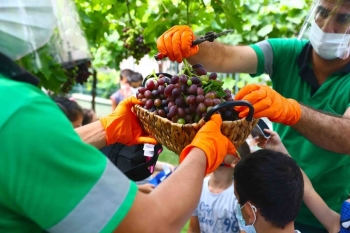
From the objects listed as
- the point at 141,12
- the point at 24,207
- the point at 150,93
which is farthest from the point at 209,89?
the point at 141,12

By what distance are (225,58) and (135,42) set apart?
1.56m

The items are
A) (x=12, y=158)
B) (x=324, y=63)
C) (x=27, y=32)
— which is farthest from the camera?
(x=324, y=63)

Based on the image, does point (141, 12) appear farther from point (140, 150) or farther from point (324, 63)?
point (324, 63)

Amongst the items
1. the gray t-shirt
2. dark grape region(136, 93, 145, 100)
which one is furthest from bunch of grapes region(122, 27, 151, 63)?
dark grape region(136, 93, 145, 100)

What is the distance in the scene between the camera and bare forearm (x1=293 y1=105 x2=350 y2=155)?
1974mm

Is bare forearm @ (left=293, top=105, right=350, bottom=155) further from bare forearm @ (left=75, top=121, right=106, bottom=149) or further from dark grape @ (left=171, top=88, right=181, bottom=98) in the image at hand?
bare forearm @ (left=75, top=121, right=106, bottom=149)

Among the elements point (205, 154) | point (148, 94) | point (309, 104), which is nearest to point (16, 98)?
point (205, 154)

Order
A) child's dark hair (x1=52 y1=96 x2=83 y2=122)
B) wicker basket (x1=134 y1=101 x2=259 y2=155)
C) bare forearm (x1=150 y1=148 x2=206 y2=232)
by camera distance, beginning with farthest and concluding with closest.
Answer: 1. child's dark hair (x1=52 y1=96 x2=83 y2=122)
2. wicker basket (x1=134 y1=101 x2=259 y2=155)
3. bare forearm (x1=150 y1=148 x2=206 y2=232)

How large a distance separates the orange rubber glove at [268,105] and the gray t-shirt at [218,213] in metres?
1.10

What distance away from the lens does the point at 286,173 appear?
203 cm

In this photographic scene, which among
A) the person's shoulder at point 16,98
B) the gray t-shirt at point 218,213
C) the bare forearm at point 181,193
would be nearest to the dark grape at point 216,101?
the bare forearm at point 181,193

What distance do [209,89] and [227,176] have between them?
1460 mm

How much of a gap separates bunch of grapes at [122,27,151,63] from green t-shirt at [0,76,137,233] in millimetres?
2761

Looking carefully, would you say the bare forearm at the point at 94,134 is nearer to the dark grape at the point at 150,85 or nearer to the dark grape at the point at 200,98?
the dark grape at the point at 150,85
